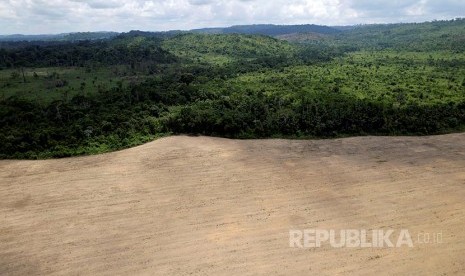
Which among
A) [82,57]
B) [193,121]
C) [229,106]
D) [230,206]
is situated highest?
[82,57]

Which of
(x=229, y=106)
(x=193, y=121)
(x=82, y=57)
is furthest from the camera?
(x=82, y=57)

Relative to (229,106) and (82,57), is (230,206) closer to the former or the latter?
(229,106)

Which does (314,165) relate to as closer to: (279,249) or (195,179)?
(195,179)

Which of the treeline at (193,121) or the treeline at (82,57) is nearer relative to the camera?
the treeline at (193,121)

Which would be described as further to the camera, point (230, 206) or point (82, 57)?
point (82, 57)

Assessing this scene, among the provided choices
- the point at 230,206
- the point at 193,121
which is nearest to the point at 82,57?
the point at 193,121

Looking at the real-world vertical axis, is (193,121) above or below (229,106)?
below

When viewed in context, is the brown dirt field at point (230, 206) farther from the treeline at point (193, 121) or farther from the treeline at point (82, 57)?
the treeline at point (82, 57)

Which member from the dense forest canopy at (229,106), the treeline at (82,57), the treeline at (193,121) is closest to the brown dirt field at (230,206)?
the treeline at (193,121)

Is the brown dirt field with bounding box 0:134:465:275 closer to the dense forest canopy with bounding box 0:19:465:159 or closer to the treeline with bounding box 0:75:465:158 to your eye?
the treeline with bounding box 0:75:465:158
